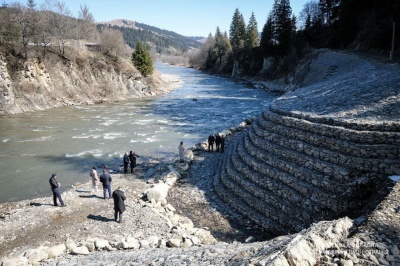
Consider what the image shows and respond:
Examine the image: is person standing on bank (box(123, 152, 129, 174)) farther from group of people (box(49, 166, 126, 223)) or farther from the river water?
group of people (box(49, 166, 126, 223))

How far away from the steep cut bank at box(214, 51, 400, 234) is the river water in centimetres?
757

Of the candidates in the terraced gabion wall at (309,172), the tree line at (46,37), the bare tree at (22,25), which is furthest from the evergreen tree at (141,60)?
the terraced gabion wall at (309,172)

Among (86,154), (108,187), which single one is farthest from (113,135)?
(108,187)

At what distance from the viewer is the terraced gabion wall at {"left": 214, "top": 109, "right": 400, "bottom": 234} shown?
10.1 m

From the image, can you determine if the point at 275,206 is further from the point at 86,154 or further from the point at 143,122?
the point at 143,122

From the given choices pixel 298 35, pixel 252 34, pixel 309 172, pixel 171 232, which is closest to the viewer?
pixel 171 232

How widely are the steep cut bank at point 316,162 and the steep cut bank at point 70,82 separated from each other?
103 ft

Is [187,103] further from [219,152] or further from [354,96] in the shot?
[354,96]

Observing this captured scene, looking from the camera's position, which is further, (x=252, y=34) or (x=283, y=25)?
(x=252, y=34)

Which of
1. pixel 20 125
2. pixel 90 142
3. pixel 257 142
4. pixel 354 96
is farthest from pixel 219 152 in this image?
pixel 20 125

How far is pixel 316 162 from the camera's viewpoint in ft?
37.7

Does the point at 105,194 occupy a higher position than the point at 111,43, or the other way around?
the point at 111,43

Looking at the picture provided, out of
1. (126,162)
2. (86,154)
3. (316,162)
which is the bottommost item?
(86,154)

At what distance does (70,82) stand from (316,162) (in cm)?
4140
